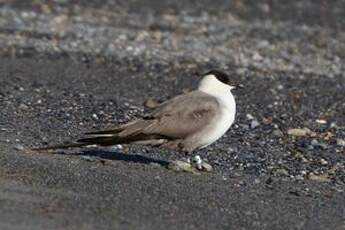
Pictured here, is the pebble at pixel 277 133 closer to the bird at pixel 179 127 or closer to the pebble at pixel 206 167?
the bird at pixel 179 127

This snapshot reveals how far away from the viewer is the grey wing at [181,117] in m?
10.5

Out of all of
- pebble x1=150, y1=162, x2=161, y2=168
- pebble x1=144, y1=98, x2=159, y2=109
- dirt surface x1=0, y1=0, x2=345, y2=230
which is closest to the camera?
dirt surface x1=0, y1=0, x2=345, y2=230

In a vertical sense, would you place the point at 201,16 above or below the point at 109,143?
below

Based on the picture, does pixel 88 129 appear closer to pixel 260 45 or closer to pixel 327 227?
pixel 327 227

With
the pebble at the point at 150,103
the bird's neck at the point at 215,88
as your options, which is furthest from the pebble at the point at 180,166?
the pebble at the point at 150,103

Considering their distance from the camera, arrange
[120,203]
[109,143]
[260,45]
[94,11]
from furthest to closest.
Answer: [94,11], [260,45], [109,143], [120,203]

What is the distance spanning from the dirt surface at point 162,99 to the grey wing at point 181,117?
1.08 ft

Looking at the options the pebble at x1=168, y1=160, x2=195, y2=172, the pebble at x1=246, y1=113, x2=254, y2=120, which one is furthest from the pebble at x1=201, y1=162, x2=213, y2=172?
the pebble at x1=246, y1=113, x2=254, y2=120

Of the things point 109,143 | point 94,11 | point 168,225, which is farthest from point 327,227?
point 94,11

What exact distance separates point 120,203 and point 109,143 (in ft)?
5.69

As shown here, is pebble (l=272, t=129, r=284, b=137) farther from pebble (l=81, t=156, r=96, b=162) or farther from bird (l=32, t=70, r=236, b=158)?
pebble (l=81, t=156, r=96, b=162)

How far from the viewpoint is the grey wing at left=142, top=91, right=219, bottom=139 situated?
412 inches

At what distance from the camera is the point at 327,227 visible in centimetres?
853

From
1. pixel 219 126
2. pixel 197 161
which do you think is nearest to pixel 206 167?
pixel 197 161
